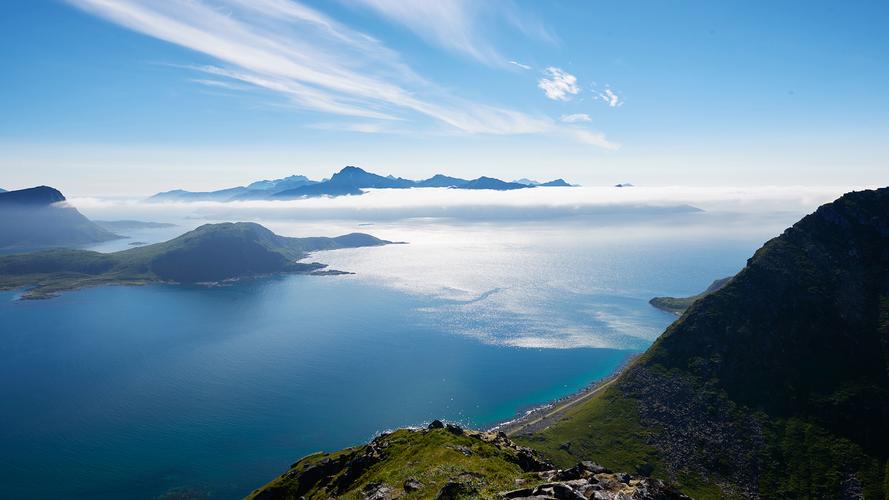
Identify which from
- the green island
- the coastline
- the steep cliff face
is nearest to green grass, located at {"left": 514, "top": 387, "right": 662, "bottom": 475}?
the green island

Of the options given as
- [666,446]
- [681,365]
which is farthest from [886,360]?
[666,446]

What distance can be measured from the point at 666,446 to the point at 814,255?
100 meters

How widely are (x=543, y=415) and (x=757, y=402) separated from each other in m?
67.5

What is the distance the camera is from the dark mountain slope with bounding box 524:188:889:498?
5037 inches

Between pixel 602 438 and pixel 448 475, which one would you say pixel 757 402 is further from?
pixel 448 475

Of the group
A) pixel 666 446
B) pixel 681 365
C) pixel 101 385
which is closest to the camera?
pixel 666 446

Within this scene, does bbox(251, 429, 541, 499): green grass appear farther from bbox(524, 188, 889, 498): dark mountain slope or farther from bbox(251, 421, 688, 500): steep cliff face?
bbox(524, 188, 889, 498): dark mountain slope

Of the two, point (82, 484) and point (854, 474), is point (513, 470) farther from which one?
point (82, 484)

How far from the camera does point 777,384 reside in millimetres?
150375

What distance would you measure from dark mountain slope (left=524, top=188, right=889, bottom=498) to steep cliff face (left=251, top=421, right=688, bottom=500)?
6727 centimetres

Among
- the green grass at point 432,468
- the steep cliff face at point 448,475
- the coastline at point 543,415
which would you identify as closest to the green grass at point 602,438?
the coastline at point 543,415

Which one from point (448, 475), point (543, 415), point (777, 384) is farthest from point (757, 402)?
point (448, 475)

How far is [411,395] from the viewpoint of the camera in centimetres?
18862

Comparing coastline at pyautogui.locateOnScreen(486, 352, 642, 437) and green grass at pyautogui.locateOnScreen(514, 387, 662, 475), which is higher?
green grass at pyautogui.locateOnScreen(514, 387, 662, 475)
